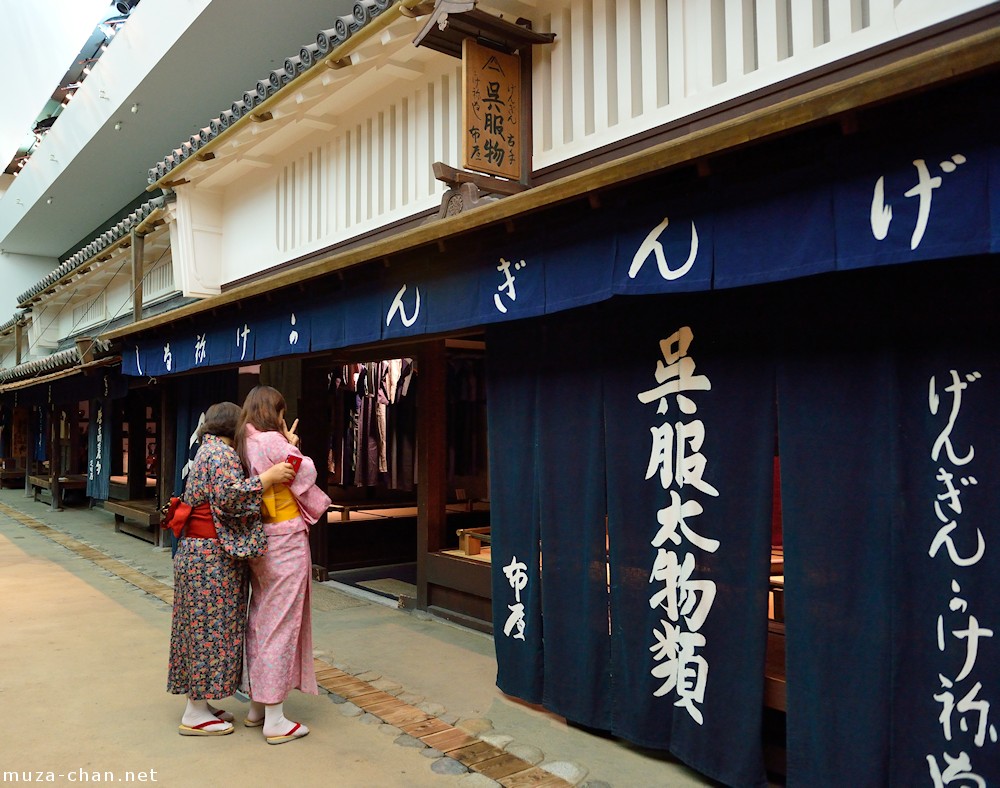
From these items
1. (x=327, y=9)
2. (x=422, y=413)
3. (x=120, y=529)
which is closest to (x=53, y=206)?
(x=120, y=529)

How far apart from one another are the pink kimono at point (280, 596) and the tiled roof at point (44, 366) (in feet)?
37.4

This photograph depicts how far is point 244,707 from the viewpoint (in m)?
5.55

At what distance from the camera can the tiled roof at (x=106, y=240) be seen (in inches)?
492

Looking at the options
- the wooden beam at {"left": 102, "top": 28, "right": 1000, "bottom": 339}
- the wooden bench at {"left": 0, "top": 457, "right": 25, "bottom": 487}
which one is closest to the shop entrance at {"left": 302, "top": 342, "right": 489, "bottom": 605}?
the wooden beam at {"left": 102, "top": 28, "right": 1000, "bottom": 339}

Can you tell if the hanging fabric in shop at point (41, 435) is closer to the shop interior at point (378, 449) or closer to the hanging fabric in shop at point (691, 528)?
the shop interior at point (378, 449)

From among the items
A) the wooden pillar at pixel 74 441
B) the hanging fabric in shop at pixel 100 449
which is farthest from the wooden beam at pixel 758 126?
the wooden pillar at pixel 74 441

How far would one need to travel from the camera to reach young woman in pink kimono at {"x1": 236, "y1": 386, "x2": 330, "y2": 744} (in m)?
4.90

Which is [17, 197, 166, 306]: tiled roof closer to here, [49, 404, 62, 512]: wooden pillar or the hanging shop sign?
[49, 404, 62, 512]: wooden pillar

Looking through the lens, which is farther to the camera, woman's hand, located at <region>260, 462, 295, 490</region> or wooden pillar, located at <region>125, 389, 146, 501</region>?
wooden pillar, located at <region>125, 389, 146, 501</region>

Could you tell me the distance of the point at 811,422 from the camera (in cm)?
385

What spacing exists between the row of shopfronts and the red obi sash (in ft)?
6.44

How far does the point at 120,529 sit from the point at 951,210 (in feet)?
51.7

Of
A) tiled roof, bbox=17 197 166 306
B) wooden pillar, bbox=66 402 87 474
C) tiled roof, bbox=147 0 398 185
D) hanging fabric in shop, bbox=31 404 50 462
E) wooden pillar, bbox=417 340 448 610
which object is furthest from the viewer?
hanging fabric in shop, bbox=31 404 50 462

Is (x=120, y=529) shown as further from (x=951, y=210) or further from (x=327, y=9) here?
(x=951, y=210)
